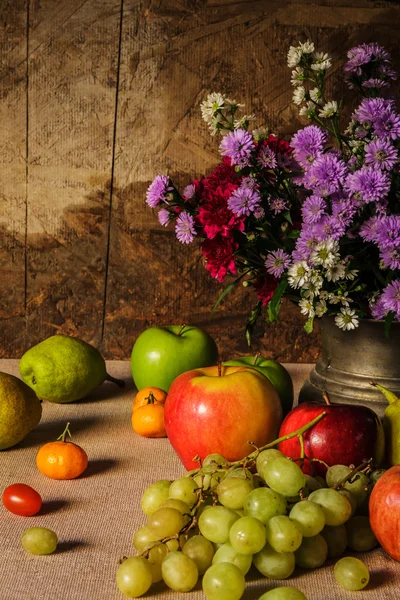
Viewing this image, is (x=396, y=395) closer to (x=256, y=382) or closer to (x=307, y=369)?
(x=256, y=382)

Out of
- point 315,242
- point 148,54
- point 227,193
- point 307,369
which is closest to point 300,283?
point 315,242

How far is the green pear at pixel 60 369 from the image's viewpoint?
137 centimetres

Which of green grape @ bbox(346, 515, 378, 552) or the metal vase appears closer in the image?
green grape @ bbox(346, 515, 378, 552)

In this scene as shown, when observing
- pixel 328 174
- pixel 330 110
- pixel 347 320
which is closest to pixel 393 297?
pixel 347 320

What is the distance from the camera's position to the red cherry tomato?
0.91 meters

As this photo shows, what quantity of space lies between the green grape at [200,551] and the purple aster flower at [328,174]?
51cm

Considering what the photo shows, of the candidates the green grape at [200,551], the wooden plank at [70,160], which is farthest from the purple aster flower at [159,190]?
the wooden plank at [70,160]

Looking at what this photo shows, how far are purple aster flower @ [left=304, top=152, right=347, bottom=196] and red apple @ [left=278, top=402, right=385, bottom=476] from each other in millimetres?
306

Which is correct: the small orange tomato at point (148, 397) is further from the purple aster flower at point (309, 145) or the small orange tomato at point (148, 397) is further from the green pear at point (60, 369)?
the purple aster flower at point (309, 145)

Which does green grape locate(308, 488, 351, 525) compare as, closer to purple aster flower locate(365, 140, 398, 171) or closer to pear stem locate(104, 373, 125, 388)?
purple aster flower locate(365, 140, 398, 171)

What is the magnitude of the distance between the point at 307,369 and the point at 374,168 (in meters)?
0.76

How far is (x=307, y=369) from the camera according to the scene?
5.53ft

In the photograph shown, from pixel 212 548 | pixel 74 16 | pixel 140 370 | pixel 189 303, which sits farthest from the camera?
pixel 189 303

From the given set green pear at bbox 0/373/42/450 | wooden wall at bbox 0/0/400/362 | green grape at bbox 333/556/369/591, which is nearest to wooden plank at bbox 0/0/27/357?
wooden wall at bbox 0/0/400/362
